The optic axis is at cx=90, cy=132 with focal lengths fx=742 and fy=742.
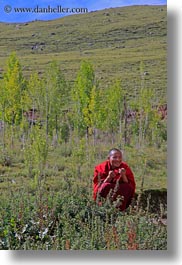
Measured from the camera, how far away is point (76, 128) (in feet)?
15.7

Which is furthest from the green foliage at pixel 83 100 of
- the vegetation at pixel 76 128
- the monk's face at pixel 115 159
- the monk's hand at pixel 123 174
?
the monk's hand at pixel 123 174

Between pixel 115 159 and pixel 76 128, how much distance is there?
321 mm

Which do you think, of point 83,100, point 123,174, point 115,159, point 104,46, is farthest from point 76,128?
point 104,46

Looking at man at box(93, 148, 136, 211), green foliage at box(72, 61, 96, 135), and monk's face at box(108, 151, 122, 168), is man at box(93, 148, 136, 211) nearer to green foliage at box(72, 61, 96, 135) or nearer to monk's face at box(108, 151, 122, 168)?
monk's face at box(108, 151, 122, 168)

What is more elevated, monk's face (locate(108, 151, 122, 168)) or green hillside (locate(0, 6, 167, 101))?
green hillside (locate(0, 6, 167, 101))

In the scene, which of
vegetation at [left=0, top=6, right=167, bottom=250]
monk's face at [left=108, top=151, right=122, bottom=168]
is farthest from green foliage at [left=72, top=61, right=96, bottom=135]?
monk's face at [left=108, top=151, right=122, bottom=168]

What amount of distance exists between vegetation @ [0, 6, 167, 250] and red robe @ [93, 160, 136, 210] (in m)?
0.04

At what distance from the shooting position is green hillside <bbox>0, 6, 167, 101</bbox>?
473 cm

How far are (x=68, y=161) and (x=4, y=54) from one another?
0.80 m

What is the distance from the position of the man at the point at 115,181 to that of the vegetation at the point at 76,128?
0.04 meters

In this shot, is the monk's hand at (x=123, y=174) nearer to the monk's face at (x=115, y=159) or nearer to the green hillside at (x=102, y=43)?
the monk's face at (x=115, y=159)

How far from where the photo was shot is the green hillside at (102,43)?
473cm

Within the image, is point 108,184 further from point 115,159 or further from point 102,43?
point 102,43

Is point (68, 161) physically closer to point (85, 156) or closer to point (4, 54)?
point (85, 156)
